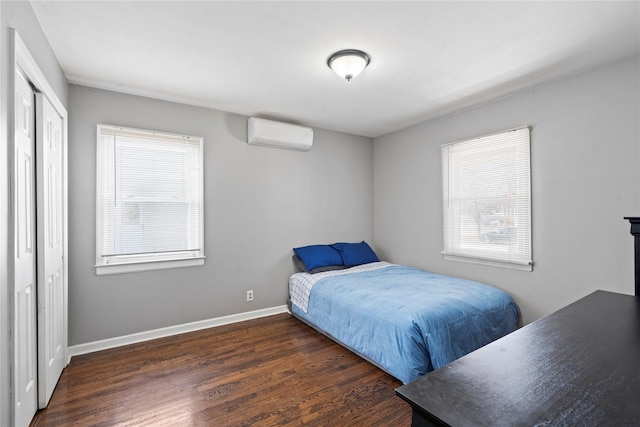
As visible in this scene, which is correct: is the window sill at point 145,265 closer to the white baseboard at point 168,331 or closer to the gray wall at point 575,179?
the white baseboard at point 168,331

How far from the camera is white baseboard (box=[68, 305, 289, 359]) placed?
9.26ft

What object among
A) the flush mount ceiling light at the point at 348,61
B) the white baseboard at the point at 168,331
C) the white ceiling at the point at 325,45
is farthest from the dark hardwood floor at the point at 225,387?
the white ceiling at the point at 325,45

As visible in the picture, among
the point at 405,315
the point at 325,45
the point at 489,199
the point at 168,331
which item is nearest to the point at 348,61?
the point at 325,45

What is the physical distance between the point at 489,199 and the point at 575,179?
772 millimetres

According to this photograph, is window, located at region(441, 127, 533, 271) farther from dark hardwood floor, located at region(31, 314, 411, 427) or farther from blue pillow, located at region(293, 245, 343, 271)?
dark hardwood floor, located at region(31, 314, 411, 427)

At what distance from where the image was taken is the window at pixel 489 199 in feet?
9.84

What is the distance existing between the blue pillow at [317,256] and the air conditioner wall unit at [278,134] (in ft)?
4.49

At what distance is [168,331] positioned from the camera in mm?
3211

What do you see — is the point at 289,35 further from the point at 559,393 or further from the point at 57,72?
the point at 559,393

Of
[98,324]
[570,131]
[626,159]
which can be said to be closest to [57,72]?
[98,324]

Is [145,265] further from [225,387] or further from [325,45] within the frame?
[325,45]

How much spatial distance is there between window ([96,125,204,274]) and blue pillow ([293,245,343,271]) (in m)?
1.25

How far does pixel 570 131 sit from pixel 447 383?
2.93 m

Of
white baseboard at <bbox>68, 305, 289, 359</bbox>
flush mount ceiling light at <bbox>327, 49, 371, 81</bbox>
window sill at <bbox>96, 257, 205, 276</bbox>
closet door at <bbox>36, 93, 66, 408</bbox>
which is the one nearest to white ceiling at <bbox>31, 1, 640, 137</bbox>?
flush mount ceiling light at <bbox>327, 49, 371, 81</bbox>
